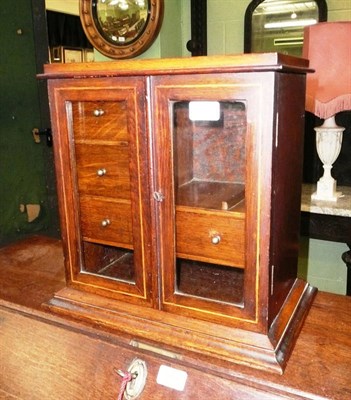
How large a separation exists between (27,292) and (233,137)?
679 millimetres

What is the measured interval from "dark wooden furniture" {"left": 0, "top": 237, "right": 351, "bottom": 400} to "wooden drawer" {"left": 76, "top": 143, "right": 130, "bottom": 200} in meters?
0.31

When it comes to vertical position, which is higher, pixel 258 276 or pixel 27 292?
pixel 258 276

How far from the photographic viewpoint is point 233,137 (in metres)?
0.89

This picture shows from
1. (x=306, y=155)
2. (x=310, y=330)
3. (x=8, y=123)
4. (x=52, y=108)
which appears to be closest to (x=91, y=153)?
(x=52, y=108)

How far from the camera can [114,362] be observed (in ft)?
2.84

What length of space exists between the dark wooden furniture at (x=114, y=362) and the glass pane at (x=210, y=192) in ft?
0.52

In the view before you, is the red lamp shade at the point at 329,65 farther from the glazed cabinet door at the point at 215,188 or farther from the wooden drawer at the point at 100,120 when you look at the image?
the wooden drawer at the point at 100,120

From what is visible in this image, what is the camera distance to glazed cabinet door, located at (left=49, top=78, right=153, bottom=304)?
87 centimetres

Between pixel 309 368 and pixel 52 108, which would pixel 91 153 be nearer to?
pixel 52 108

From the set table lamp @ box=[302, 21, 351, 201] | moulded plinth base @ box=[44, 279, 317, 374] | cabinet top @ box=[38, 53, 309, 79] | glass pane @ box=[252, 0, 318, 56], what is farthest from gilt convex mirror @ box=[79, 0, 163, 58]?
moulded plinth base @ box=[44, 279, 317, 374]

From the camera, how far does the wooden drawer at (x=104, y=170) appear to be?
918 millimetres

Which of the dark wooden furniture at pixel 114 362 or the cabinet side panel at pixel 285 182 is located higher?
the cabinet side panel at pixel 285 182

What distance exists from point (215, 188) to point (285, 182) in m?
0.17

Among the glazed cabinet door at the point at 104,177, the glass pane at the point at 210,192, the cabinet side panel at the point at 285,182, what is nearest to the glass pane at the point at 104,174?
the glazed cabinet door at the point at 104,177
